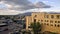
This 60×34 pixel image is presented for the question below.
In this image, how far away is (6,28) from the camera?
491 cm

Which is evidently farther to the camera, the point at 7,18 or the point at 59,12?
the point at 7,18

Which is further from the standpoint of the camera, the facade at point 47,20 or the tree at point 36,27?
→ the tree at point 36,27

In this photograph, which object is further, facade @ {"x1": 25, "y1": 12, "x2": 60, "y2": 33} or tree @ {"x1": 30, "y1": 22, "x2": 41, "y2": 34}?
tree @ {"x1": 30, "y1": 22, "x2": 41, "y2": 34}

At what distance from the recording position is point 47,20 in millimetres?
4914

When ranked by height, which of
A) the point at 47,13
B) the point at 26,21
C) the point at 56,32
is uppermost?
the point at 47,13

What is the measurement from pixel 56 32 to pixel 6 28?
1932 millimetres

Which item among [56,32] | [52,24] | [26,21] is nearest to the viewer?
[56,32]

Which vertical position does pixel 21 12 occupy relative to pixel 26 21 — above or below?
above

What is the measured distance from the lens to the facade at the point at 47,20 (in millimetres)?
Answer: 4615

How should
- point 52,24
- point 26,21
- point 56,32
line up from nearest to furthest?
point 56,32 < point 52,24 < point 26,21

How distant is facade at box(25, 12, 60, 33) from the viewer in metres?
4.61

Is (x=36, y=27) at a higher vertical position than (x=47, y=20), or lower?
lower

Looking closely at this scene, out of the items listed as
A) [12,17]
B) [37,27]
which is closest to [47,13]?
[37,27]

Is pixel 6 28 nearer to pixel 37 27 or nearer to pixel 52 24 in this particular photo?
pixel 37 27
